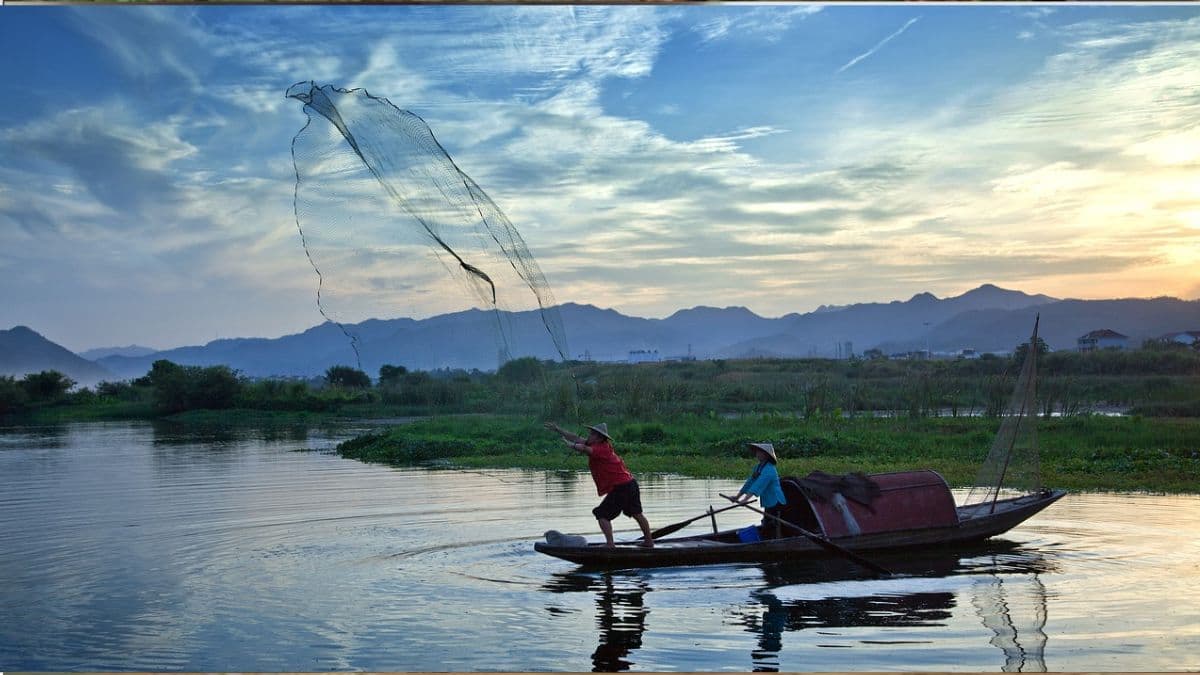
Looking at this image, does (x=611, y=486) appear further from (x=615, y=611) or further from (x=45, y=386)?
(x=45, y=386)

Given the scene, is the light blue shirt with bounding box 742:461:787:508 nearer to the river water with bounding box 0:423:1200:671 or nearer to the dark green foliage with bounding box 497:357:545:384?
the river water with bounding box 0:423:1200:671

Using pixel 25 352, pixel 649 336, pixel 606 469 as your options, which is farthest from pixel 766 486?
pixel 649 336

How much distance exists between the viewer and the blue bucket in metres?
11.5

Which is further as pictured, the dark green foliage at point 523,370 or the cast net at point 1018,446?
the cast net at point 1018,446

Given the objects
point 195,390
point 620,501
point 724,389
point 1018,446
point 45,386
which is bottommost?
point 620,501

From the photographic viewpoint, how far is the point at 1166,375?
35.8 meters

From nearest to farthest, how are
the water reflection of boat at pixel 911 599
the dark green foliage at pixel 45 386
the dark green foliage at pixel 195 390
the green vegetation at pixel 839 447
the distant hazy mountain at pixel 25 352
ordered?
1. the water reflection of boat at pixel 911 599
2. the green vegetation at pixel 839 447
3. the dark green foliage at pixel 195 390
4. the dark green foliage at pixel 45 386
5. the distant hazy mountain at pixel 25 352

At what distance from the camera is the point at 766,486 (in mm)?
11273

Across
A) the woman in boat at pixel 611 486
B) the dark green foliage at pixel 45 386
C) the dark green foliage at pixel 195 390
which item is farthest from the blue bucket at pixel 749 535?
the dark green foliage at pixel 45 386

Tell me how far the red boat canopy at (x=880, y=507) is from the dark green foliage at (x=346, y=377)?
1528 inches

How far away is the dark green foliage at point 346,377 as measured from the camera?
49062mm

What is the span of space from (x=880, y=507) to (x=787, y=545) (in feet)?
3.89

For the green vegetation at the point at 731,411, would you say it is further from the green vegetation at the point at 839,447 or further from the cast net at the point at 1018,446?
the cast net at the point at 1018,446

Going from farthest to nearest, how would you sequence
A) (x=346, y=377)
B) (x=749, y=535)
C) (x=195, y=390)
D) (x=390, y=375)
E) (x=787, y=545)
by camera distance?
1. (x=346, y=377)
2. (x=390, y=375)
3. (x=195, y=390)
4. (x=749, y=535)
5. (x=787, y=545)
